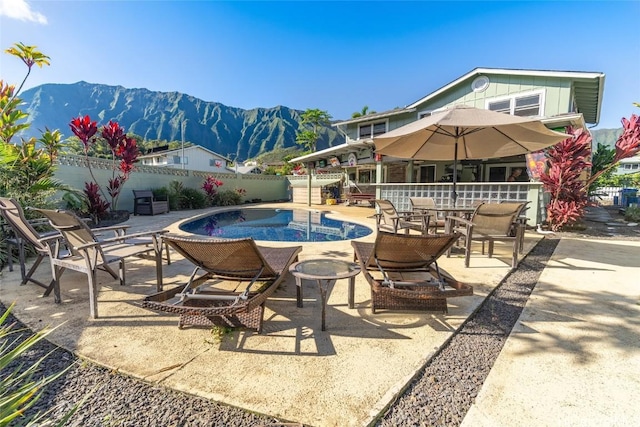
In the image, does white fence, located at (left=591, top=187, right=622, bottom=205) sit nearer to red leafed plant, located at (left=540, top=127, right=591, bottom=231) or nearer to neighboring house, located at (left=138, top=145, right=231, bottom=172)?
red leafed plant, located at (left=540, top=127, right=591, bottom=231)

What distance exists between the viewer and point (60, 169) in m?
9.35

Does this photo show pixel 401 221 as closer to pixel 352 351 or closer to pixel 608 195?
pixel 352 351

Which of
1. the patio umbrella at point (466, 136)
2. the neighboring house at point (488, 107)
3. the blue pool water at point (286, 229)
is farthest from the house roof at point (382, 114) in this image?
the patio umbrella at point (466, 136)

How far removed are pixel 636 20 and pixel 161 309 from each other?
13888 millimetres

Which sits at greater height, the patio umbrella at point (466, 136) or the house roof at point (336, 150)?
the house roof at point (336, 150)

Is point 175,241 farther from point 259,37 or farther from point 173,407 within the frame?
point 259,37

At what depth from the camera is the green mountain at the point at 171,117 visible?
122 metres

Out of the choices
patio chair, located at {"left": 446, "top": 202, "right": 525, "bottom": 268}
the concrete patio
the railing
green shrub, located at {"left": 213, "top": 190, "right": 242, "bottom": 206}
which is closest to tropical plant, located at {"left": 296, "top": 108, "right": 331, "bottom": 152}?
green shrub, located at {"left": 213, "top": 190, "right": 242, "bottom": 206}

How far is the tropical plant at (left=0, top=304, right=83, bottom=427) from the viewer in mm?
1004

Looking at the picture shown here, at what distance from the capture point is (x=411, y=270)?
2.89 metres

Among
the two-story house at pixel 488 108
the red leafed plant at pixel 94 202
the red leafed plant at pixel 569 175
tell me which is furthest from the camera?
the two-story house at pixel 488 108

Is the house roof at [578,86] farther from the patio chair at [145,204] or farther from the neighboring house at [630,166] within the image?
the neighboring house at [630,166]

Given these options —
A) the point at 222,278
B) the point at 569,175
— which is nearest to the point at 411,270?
the point at 222,278

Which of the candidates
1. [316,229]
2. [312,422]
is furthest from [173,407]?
[316,229]
